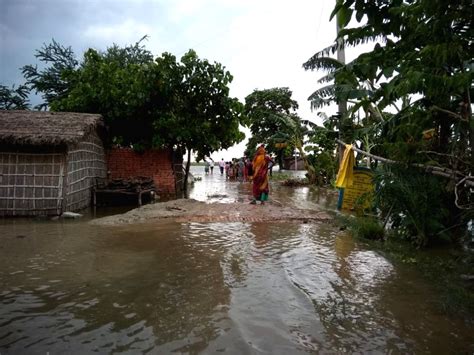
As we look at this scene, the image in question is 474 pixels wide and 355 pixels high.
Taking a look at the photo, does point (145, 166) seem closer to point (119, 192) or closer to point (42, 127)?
point (119, 192)

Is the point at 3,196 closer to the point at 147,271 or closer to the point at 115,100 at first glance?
the point at 115,100

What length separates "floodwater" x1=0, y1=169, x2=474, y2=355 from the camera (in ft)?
9.84

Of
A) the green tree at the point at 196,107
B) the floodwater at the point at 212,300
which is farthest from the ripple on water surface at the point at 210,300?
the green tree at the point at 196,107

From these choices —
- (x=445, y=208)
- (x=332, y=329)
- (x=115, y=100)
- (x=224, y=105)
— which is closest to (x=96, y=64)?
(x=115, y=100)

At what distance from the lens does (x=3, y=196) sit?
1014cm

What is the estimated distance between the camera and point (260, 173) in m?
11.6

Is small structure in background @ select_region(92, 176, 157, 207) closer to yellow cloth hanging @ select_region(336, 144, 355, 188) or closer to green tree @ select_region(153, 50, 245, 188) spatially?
green tree @ select_region(153, 50, 245, 188)

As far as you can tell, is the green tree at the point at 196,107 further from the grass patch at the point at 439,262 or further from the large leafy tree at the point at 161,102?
the grass patch at the point at 439,262

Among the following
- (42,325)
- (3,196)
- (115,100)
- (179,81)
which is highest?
(179,81)

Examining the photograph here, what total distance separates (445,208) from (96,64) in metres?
14.7

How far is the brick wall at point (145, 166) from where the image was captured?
1605 centimetres

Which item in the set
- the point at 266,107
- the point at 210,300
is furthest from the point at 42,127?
the point at 266,107

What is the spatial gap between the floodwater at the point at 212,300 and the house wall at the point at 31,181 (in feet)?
12.6

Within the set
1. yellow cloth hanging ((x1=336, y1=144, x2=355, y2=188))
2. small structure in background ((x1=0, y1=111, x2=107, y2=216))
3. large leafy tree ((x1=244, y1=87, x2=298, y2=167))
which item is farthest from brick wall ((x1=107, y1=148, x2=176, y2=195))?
large leafy tree ((x1=244, y1=87, x2=298, y2=167))
